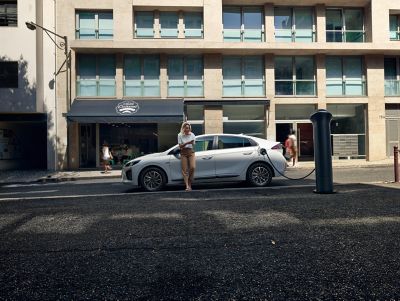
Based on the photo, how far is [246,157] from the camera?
8570 millimetres

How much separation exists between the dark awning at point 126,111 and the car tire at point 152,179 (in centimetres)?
824

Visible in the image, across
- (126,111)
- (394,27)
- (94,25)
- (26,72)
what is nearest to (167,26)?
(94,25)

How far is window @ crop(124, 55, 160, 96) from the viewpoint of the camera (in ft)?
59.1

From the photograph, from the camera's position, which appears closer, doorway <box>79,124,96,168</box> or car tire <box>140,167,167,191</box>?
car tire <box>140,167,167,191</box>

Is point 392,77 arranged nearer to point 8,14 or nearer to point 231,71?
point 231,71

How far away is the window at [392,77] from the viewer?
19547 millimetres

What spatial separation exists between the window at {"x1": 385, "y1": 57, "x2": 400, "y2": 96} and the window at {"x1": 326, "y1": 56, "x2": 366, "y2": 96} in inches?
62.2

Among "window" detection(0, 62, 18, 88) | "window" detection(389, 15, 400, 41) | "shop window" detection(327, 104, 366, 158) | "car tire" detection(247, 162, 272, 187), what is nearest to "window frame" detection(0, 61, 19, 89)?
"window" detection(0, 62, 18, 88)

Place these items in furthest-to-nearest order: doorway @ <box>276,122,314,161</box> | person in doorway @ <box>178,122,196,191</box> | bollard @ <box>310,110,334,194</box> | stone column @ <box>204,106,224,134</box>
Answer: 1. doorway @ <box>276,122,314,161</box>
2. stone column @ <box>204,106,224,134</box>
3. person in doorway @ <box>178,122,196,191</box>
4. bollard @ <box>310,110,334,194</box>

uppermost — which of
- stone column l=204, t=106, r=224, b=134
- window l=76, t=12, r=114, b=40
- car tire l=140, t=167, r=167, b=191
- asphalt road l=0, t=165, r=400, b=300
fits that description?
window l=76, t=12, r=114, b=40

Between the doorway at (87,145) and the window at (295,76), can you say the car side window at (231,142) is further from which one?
the doorway at (87,145)

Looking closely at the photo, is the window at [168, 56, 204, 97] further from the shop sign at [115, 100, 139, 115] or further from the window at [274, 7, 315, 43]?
the window at [274, 7, 315, 43]

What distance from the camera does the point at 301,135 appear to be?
1892 centimetres

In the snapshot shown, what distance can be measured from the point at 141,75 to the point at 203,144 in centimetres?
1072
